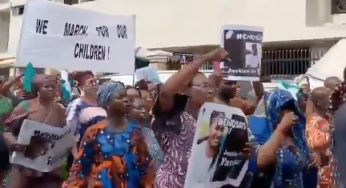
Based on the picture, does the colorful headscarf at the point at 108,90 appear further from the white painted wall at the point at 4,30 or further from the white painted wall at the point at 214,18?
the white painted wall at the point at 4,30

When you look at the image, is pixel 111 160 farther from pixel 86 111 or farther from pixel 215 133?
pixel 86 111

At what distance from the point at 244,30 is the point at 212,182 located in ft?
5.88

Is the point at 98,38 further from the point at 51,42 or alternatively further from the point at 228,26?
the point at 228,26

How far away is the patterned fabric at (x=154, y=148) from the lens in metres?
5.70

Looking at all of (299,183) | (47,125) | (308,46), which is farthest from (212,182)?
(308,46)

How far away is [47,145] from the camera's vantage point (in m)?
6.40

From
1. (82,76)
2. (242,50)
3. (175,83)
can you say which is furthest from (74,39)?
(175,83)

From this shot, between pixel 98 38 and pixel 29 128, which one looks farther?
pixel 98 38

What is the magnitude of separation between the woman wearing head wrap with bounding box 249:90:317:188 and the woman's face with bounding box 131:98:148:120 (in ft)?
3.25

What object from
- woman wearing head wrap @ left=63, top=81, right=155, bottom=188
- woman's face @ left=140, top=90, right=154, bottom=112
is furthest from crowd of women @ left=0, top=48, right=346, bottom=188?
woman's face @ left=140, top=90, right=154, bottom=112

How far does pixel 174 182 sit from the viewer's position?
18.1 ft

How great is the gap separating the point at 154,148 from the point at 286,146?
3.44 ft

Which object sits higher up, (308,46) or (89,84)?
(308,46)

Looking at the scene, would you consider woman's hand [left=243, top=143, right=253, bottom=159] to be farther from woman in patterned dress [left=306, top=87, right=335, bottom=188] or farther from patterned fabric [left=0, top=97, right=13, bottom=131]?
patterned fabric [left=0, top=97, right=13, bottom=131]
